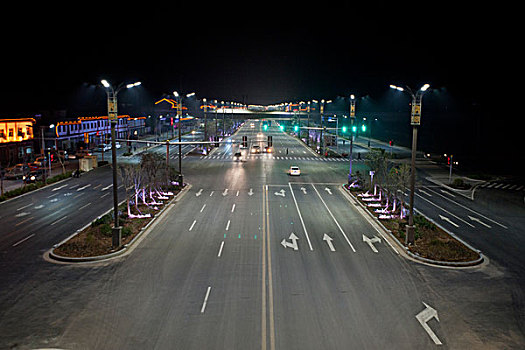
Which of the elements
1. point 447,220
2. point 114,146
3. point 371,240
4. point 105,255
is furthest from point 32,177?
point 447,220

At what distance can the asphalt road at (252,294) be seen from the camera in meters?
16.4

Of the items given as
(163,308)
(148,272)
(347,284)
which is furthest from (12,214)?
(347,284)

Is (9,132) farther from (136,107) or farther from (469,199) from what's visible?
(136,107)

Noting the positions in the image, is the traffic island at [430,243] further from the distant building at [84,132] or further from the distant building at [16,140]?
the distant building at [84,132]

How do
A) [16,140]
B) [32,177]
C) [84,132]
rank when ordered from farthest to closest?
1. [84,132]
2. [16,140]
3. [32,177]

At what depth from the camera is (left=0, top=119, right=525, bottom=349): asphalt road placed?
53.8 ft

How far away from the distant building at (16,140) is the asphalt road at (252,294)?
44.3m

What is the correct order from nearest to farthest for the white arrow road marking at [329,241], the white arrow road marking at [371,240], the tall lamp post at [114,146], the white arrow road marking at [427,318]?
1. the white arrow road marking at [427,318]
2. the tall lamp post at [114,146]
3. the white arrow road marking at [329,241]
4. the white arrow road marking at [371,240]

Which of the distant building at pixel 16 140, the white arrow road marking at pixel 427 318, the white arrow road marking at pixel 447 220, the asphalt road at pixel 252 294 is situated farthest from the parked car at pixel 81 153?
the white arrow road marking at pixel 427 318

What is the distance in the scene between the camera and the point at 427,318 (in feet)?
59.4

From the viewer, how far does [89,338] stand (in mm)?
16188

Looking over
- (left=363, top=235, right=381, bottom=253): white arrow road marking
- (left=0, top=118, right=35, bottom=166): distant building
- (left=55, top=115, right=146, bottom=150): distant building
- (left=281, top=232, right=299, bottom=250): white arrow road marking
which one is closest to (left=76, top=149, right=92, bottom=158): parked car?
(left=55, top=115, right=146, bottom=150): distant building

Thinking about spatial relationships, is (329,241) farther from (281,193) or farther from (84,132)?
(84,132)

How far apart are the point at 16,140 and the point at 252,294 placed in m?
70.2
